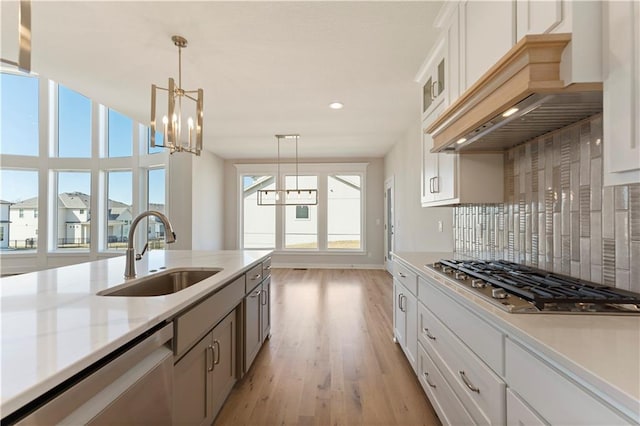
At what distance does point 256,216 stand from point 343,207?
216 cm

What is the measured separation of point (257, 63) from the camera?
2.74 metres

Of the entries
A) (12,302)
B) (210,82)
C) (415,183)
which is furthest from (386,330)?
(210,82)

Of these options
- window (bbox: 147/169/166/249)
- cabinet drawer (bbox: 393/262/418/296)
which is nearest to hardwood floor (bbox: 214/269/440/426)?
cabinet drawer (bbox: 393/262/418/296)

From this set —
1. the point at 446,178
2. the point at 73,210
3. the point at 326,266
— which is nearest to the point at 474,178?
the point at 446,178

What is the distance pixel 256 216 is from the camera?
7465mm

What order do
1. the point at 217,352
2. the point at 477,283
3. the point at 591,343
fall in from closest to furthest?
the point at 591,343
the point at 477,283
the point at 217,352

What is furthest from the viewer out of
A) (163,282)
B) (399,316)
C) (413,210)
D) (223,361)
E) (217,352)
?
(413,210)

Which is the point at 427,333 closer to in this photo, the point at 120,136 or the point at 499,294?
the point at 499,294

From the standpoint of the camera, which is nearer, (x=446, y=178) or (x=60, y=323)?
(x=60, y=323)

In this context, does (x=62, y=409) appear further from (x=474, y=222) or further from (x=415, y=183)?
(x=415, y=183)

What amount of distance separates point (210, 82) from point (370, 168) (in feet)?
15.4

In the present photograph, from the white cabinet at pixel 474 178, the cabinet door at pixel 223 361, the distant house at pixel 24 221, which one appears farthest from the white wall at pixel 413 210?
the distant house at pixel 24 221

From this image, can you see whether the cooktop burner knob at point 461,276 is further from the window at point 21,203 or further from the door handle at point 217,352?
the window at point 21,203

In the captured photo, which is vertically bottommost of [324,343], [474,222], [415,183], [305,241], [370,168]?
[324,343]
